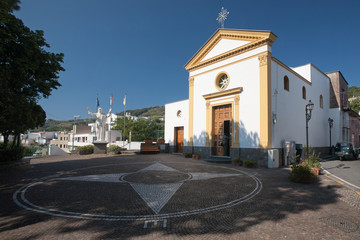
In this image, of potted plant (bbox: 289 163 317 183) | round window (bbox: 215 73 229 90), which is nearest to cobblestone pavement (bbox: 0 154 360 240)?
potted plant (bbox: 289 163 317 183)

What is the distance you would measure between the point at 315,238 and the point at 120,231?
356 cm

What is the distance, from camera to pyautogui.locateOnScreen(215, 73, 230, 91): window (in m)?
15.3

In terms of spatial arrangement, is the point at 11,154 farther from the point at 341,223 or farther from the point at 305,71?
the point at 305,71

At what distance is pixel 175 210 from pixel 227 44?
14.0m

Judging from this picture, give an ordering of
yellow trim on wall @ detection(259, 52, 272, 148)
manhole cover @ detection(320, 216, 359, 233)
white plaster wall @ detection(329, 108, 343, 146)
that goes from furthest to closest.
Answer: white plaster wall @ detection(329, 108, 343, 146)
yellow trim on wall @ detection(259, 52, 272, 148)
manhole cover @ detection(320, 216, 359, 233)

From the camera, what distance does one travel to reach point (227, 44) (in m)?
15.2

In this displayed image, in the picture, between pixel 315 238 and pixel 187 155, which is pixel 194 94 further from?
pixel 315 238

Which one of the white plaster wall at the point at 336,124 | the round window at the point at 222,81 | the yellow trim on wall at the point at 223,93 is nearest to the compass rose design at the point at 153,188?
the yellow trim on wall at the point at 223,93

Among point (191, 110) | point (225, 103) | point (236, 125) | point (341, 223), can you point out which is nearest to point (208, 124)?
point (225, 103)

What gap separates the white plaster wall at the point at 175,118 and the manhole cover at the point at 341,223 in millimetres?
14198

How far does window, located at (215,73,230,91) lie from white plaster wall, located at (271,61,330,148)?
3529mm

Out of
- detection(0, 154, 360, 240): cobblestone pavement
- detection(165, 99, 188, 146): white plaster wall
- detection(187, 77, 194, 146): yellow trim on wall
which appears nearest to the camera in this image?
detection(0, 154, 360, 240): cobblestone pavement

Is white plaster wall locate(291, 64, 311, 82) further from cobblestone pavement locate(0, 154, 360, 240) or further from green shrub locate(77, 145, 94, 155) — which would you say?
green shrub locate(77, 145, 94, 155)

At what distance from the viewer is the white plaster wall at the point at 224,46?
1451 centimetres
